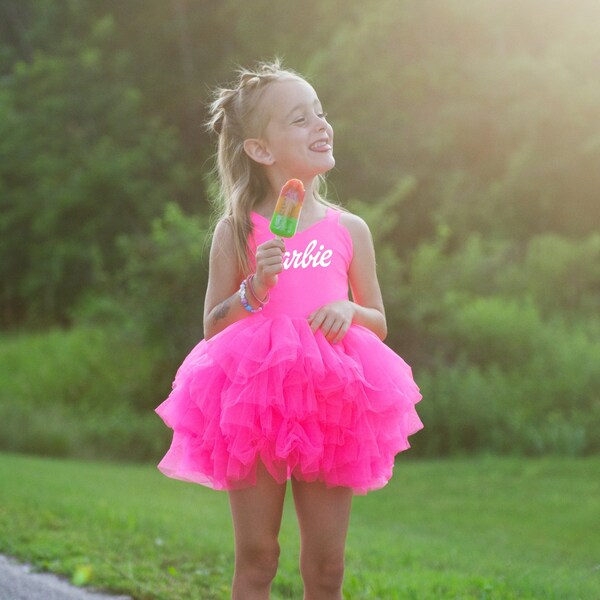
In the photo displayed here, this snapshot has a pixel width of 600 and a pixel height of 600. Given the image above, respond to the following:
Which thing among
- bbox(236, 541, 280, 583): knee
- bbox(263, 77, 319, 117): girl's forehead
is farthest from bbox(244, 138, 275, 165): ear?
bbox(236, 541, 280, 583): knee

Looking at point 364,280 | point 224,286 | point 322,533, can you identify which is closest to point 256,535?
point 322,533

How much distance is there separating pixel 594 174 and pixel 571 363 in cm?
974

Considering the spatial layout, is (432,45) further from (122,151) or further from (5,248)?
(5,248)

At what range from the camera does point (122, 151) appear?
26.7 metres

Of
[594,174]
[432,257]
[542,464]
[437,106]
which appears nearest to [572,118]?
[594,174]

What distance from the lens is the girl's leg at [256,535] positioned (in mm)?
3217

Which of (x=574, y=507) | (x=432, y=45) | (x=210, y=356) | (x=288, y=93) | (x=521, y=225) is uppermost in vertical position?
(x=432, y=45)

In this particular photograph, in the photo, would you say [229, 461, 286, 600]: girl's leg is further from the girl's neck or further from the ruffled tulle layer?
the girl's neck

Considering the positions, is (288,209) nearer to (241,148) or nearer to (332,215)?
(332,215)

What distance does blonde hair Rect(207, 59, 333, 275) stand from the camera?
11.3 ft

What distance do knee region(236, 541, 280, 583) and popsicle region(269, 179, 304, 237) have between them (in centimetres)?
101

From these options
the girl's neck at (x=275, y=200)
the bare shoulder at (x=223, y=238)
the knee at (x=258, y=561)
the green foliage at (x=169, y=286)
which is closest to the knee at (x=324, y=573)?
the knee at (x=258, y=561)

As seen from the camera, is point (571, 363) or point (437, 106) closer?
point (571, 363)

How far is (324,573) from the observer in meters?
3.26
